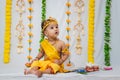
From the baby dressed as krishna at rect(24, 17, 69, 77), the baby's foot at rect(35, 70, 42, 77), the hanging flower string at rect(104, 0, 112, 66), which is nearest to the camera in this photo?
the baby's foot at rect(35, 70, 42, 77)

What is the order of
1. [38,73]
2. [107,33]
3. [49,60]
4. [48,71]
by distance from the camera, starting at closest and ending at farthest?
[38,73]
[48,71]
[49,60]
[107,33]

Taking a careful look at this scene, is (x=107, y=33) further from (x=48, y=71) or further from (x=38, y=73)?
(x=38, y=73)

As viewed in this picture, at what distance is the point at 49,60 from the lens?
2.65 metres

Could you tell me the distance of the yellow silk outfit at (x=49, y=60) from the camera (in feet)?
8.08

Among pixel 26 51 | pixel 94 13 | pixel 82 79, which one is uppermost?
pixel 94 13

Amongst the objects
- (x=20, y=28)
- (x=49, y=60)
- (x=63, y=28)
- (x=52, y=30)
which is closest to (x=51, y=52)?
(x=49, y=60)

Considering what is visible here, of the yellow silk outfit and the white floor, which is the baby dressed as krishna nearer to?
the yellow silk outfit

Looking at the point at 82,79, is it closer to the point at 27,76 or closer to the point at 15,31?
the point at 27,76

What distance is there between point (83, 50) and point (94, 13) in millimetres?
470

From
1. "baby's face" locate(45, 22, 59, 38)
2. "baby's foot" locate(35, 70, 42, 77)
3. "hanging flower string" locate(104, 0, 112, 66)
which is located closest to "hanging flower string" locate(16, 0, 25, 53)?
"baby's face" locate(45, 22, 59, 38)

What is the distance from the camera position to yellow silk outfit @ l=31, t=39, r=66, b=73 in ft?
8.08

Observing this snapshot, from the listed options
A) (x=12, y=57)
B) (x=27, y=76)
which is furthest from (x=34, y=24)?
(x=27, y=76)

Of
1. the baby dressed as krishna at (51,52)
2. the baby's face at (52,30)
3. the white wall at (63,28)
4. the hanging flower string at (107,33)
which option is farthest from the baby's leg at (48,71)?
the hanging flower string at (107,33)

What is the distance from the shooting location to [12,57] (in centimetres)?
338
